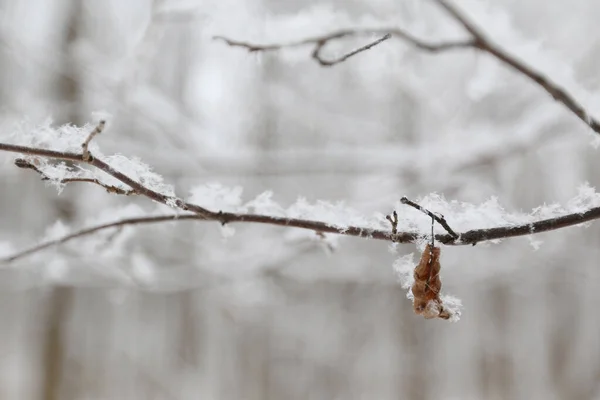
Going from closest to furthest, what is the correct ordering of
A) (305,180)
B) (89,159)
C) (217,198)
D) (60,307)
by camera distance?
(89,159) → (217,198) → (305,180) → (60,307)

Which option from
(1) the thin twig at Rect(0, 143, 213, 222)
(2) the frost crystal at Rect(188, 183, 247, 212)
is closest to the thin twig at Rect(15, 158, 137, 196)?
(1) the thin twig at Rect(0, 143, 213, 222)

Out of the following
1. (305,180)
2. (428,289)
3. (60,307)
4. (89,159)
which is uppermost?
(305,180)

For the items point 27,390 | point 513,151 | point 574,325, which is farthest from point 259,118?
point 27,390

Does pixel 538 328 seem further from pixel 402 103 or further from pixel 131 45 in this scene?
pixel 131 45

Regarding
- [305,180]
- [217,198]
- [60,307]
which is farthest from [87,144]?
[60,307]

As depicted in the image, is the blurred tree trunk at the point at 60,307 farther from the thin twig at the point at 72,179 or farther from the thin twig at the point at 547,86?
the thin twig at the point at 547,86

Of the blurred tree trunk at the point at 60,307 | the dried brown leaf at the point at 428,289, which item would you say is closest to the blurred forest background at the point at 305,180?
the blurred tree trunk at the point at 60,307

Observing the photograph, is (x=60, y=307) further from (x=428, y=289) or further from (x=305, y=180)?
(x=428, y=289)

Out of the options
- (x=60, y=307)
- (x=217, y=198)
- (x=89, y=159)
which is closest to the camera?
(x=89, y=159)

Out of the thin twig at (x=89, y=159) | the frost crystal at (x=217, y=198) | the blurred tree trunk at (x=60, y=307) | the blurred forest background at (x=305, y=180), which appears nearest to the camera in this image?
the thin twig at (x=89, y=159)
